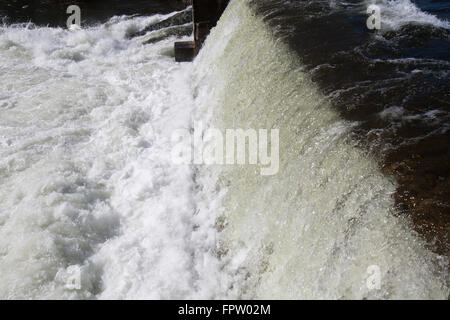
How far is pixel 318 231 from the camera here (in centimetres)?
297

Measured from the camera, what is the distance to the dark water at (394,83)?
2.75 m

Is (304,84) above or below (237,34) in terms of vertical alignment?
below

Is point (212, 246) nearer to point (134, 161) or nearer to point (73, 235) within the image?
point (73, 235)

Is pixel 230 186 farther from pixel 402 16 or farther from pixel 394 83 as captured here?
pixel 402 16

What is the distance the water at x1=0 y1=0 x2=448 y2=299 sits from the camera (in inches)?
109

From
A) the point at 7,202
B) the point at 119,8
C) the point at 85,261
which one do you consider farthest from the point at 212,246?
the point at 119,8
